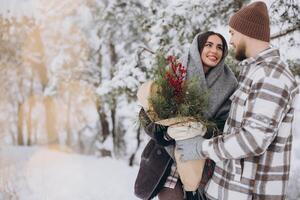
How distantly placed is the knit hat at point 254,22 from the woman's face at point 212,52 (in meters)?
0.61

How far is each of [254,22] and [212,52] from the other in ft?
2.45

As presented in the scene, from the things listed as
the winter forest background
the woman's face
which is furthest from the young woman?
the winter forest background

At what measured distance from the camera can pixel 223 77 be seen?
3.80 meters

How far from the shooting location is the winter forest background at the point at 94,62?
300 inches

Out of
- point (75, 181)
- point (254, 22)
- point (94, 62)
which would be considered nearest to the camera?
point (254, 22)

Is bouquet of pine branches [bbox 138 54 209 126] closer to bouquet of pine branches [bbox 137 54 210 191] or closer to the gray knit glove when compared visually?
bouquet of pine branches [bbox 137 54 210 191]

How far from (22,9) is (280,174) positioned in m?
14.4

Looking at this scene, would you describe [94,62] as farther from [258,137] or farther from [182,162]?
[258,137]

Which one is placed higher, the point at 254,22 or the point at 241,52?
the point at 254,22

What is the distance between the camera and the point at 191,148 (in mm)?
3301

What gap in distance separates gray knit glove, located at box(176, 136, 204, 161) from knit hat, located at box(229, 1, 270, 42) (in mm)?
982

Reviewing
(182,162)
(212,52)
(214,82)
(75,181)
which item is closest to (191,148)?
(182,162)

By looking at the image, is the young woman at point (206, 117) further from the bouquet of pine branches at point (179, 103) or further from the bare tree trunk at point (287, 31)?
the bare tree trunk at point (287, 31)

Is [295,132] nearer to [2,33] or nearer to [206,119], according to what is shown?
[206,119]
